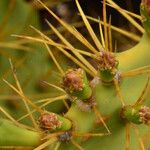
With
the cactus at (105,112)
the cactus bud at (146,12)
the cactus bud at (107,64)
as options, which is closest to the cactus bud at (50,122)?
the cactus at (105,112)

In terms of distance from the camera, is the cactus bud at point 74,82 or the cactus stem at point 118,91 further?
the cactus stem at point 118,91

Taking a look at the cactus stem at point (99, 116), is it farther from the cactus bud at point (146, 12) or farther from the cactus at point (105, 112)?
the cactus bud at point (146, 12)

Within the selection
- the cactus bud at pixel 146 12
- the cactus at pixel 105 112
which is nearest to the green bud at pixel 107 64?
the cactus at pixel 105 112

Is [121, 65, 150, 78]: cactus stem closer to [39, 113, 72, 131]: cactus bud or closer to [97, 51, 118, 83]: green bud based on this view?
[97, 51, 118, 83]: green bud

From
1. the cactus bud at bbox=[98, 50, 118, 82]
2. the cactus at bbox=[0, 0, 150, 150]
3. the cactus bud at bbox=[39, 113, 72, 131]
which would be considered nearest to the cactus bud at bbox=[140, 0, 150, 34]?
the cactus at bbox=[0, 0, 150, 150]

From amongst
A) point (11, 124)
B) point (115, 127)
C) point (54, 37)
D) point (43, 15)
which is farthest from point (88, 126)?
point (43, 15)

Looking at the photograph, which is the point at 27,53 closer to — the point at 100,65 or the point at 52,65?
the point at 52,65

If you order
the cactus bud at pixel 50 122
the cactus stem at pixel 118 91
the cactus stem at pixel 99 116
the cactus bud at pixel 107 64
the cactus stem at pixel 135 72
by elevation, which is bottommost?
the cactus stem at pixel 99 116

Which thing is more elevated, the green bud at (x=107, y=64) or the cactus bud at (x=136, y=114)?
the green bud at (x=107, y=64)
